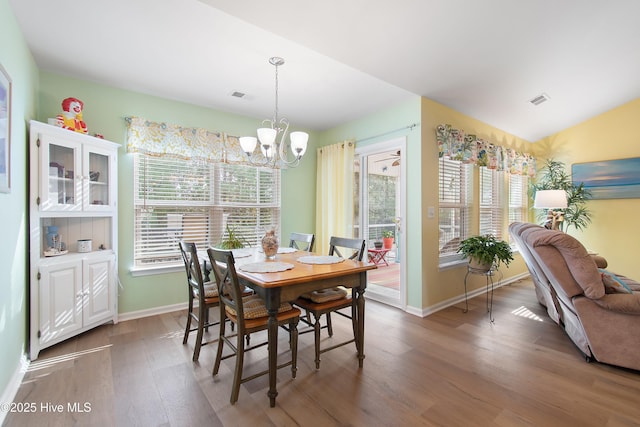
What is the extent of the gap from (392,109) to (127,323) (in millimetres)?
3959

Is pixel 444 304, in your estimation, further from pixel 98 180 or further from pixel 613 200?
pixel 98 180

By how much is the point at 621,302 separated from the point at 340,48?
117 inches

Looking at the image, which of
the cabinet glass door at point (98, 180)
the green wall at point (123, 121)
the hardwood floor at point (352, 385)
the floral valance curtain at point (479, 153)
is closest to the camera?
the hardwood floor at point (352, 385)

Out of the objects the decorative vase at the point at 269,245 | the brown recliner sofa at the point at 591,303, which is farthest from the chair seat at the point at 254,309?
the brown recliner sofa at the point at 591,303

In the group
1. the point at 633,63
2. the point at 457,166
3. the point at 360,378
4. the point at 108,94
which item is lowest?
the point at 360,378

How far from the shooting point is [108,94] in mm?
3074

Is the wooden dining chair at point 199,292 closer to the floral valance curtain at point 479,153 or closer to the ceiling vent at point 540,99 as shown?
the floral valance curtain at point 479,153

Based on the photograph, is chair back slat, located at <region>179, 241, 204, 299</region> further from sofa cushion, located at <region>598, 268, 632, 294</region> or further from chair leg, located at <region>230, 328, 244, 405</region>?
sofa cushion, located at <region>598, 268, 632, 294</region>

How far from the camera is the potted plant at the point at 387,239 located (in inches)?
227

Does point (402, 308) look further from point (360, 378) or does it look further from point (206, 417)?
point (206, 417)

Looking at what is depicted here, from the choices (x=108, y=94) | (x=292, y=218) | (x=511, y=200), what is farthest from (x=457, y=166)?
(x=108, y=94)

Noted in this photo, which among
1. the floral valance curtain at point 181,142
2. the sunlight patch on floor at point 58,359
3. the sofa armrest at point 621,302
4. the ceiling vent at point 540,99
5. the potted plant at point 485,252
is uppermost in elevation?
the ceiling vent at point 540,99

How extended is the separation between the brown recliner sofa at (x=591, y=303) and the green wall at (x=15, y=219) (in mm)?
3880

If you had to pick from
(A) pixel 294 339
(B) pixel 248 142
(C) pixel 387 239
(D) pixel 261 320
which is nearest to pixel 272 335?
(D) pixel 261 320
